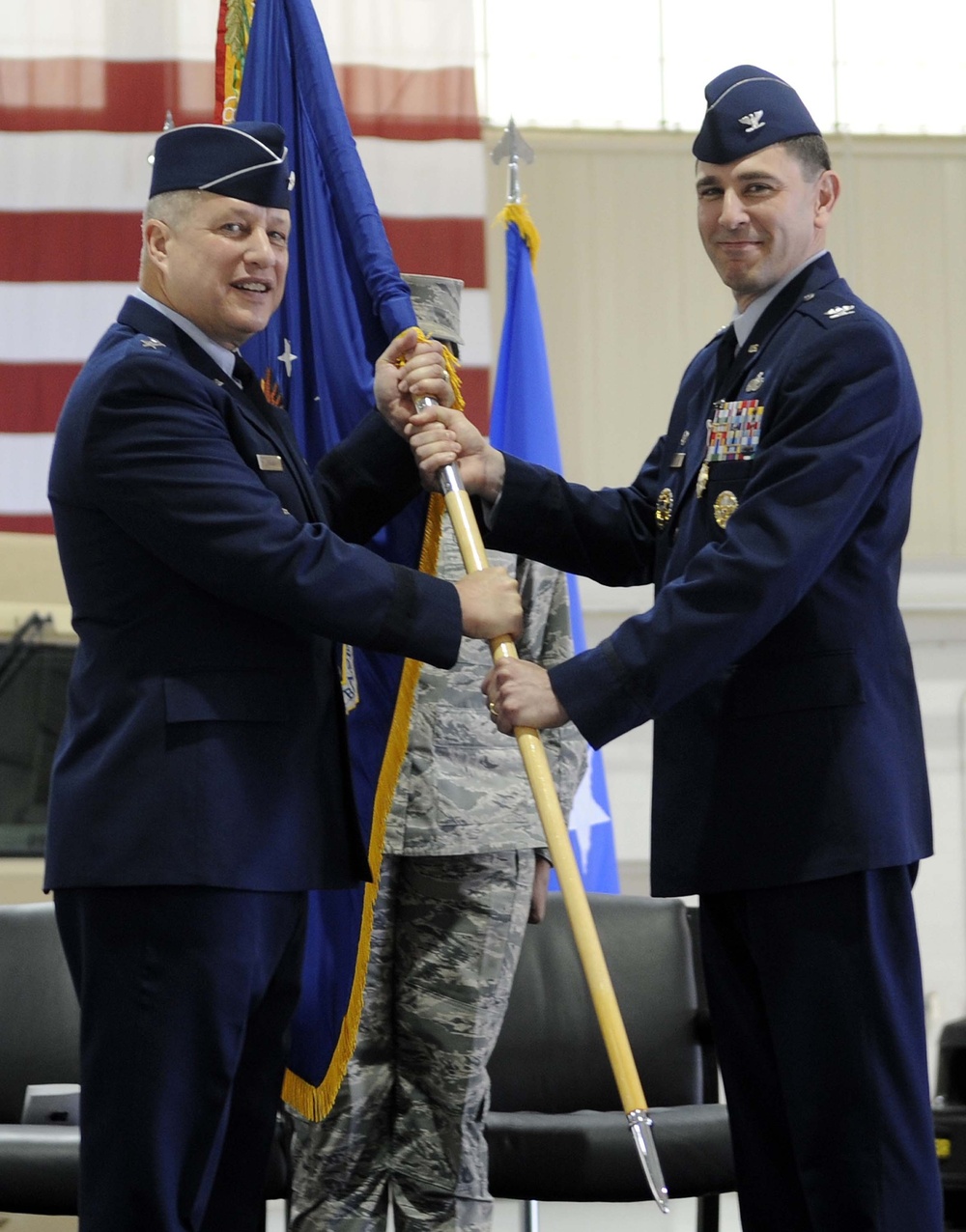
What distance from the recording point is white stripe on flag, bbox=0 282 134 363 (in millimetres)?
4996

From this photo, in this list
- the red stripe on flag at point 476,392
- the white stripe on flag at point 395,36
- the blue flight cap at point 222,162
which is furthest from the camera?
the white stripe on flag at point 395,36

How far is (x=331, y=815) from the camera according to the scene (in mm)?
2016

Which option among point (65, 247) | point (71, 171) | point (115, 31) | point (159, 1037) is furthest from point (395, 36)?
point (159, 1037)

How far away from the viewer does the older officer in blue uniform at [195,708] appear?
186 cm

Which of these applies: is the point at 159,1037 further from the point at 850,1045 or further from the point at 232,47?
the point at 232,47

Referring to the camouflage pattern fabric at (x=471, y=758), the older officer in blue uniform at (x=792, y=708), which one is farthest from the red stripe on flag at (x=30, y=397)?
the older officer in blue uniform at (x=792, y=708)

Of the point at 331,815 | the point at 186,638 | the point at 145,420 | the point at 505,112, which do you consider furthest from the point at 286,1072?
the point at 505,112

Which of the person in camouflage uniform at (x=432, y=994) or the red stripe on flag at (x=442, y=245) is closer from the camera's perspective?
the person in camouflage uniform at (x=432, y=994)

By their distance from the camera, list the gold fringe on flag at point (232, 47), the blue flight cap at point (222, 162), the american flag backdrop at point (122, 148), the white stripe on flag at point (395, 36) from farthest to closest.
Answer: the white stripe on flag at point (395, 36)
the american flag backdrop at point (122, 148)
the gold fringe on flag at point (232, 47)
the blue flight cap at point (222, 162)

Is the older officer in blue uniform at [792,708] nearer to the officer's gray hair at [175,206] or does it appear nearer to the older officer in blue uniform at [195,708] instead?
the older officer in blue uniform at [195,708]

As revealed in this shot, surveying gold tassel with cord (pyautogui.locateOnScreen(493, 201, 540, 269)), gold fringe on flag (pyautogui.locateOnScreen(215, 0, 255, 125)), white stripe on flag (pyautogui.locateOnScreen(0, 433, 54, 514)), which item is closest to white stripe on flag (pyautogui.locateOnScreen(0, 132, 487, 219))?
white stripe on flag (pyautogui.locateOnScreen(0, 433, 54, 514))

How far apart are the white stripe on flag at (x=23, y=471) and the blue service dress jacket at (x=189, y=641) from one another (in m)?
3.01

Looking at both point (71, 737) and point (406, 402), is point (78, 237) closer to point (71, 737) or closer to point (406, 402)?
point (406, 402)

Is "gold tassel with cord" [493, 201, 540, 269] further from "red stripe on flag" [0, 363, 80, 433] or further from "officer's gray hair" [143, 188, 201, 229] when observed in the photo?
"officer's gray hair" [143, 188, 201, 229]
